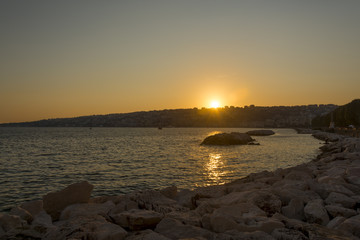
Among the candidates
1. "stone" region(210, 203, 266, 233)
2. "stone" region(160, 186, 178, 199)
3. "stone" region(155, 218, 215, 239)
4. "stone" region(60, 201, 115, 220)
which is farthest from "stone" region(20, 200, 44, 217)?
"stone" region(210, 203, 266, 233)

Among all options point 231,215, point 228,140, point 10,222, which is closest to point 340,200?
point 231,215

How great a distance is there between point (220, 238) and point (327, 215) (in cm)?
236

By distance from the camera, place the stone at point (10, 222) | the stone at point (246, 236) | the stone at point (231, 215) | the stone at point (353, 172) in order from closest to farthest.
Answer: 1. the stone at point (246, 236)
2. the stone at point (231, 215)
3. the stone at point (10, 222)
4. the stone at point (353, 172)

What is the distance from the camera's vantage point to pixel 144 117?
181 metres

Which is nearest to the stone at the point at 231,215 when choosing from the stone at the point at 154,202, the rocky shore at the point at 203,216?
the rocky shore at the point at 203,216

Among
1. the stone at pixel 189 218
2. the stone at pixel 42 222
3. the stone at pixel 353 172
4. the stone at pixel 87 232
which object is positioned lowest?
the stone at pixel 42 222

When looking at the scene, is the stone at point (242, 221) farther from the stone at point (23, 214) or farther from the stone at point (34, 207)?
the stone at point (34, 207)

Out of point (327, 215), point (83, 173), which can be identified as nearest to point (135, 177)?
point (83, 173)

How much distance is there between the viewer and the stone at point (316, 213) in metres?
4.98

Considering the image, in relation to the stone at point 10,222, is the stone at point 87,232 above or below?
above

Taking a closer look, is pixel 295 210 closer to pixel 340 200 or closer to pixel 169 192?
pixel 340 200

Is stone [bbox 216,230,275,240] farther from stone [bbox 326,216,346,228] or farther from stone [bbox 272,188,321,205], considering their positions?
stone [bbox 272,188,321,205]

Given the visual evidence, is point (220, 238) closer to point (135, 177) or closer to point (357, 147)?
point (135, 177)

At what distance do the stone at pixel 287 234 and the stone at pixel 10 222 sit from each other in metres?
4.59
